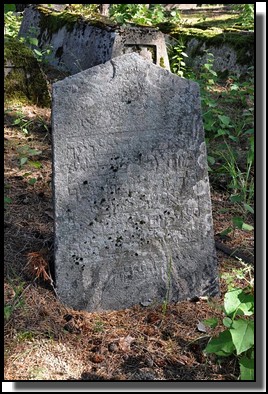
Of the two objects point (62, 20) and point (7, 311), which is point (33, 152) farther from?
point (62, 20)

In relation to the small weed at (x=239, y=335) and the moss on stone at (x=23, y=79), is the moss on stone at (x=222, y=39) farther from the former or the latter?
the small weed at (x=239, y=335)

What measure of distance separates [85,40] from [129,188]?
428cm

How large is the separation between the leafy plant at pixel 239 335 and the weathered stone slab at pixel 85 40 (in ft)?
12.1

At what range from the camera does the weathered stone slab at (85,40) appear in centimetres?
572

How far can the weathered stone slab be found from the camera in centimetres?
572

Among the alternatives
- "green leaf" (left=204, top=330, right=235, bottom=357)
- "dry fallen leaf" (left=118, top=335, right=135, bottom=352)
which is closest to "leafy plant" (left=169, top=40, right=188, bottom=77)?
"dry fallen leaf" (left=118, top=335, right=135, bottom=352)

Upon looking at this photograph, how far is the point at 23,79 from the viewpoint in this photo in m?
A: 5.45

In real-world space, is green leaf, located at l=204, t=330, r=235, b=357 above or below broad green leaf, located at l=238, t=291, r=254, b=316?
below

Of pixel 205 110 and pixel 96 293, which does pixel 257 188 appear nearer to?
pixel 96 293

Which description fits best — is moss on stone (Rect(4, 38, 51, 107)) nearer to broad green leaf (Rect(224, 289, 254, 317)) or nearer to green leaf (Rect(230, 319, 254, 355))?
broad green leaf (Rect(224, 289, 254, 317))

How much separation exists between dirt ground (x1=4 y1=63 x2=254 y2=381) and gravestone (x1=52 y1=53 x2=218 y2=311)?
0.12 metres

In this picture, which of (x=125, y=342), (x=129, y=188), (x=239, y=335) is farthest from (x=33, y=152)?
(x=239, y=335)

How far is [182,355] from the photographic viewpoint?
108 inches

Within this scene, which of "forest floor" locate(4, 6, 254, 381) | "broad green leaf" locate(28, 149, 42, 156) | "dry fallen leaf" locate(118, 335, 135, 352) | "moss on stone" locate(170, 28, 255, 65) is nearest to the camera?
"forest floor" locate(4, 6, 254, 381)
